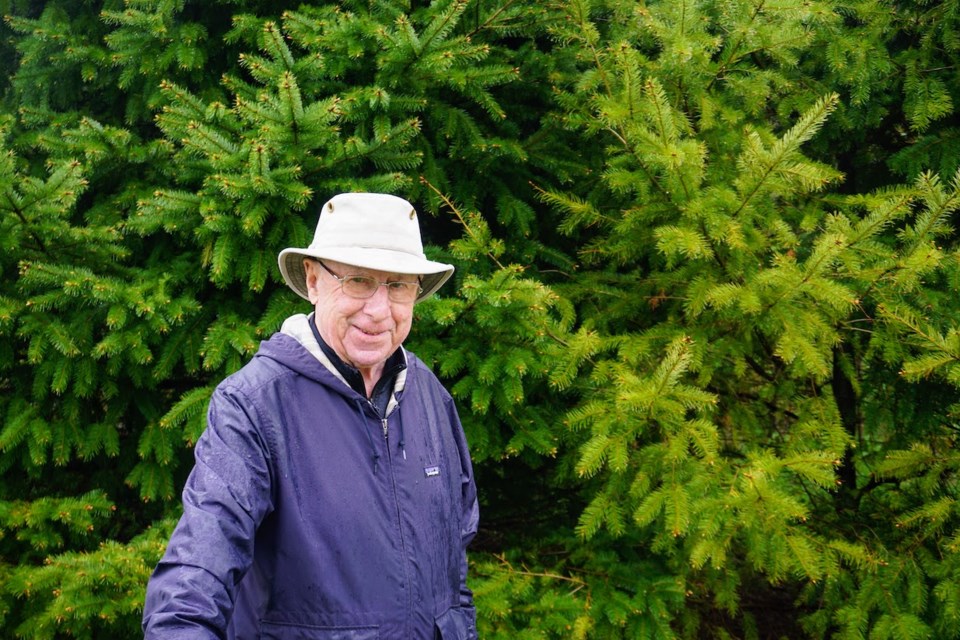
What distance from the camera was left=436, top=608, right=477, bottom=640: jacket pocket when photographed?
2072mm

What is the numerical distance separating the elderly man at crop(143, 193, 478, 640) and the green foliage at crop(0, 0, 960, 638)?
116 centimetres

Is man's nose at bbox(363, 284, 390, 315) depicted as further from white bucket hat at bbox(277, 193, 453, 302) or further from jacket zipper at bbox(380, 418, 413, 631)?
jacket zipper at bbox(380, 418, 413, 631)

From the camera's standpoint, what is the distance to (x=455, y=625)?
218 cm

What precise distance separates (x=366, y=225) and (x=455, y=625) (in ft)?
4.18

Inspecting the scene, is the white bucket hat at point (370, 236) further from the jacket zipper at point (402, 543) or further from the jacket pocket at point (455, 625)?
the jacket pocket at point (455, 625)

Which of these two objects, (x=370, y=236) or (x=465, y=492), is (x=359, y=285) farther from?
(x=465, y=492)

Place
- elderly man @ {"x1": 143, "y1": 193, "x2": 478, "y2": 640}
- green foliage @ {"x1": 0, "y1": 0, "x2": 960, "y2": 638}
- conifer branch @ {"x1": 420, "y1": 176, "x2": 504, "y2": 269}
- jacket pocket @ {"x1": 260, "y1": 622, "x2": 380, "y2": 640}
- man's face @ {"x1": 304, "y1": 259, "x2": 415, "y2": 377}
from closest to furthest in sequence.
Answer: elderly man @ {"x1": 143, "y1": 193, "x2": 478, "y2": 640}
jacket pocket @ {"x1": 260, "y1": 622, "x2": 380, "y2": 640}
man's face @ {"x1": 304, "y1": 259, "x2": 415, "y2": 377}
green foliage @ {"x1": 0, "y1": 0, "x2": 960, "y2": 638}
conifer branch @ {"x1": 420, "y1": 176, "x2": 504, "y2": 269}

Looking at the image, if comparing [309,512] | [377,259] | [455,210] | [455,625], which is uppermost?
[455,210]

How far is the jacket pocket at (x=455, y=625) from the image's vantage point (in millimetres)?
2072

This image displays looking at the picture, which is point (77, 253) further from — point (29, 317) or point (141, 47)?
point (141, 47)

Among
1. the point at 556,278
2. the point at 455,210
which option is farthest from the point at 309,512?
the point at 556,278

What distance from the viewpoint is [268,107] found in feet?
11.1

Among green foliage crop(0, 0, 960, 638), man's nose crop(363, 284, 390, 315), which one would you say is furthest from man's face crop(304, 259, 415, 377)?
green foliage crop(0, 0, 960, 638)

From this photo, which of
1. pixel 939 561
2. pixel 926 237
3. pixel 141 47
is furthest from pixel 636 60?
pixel 939 561
